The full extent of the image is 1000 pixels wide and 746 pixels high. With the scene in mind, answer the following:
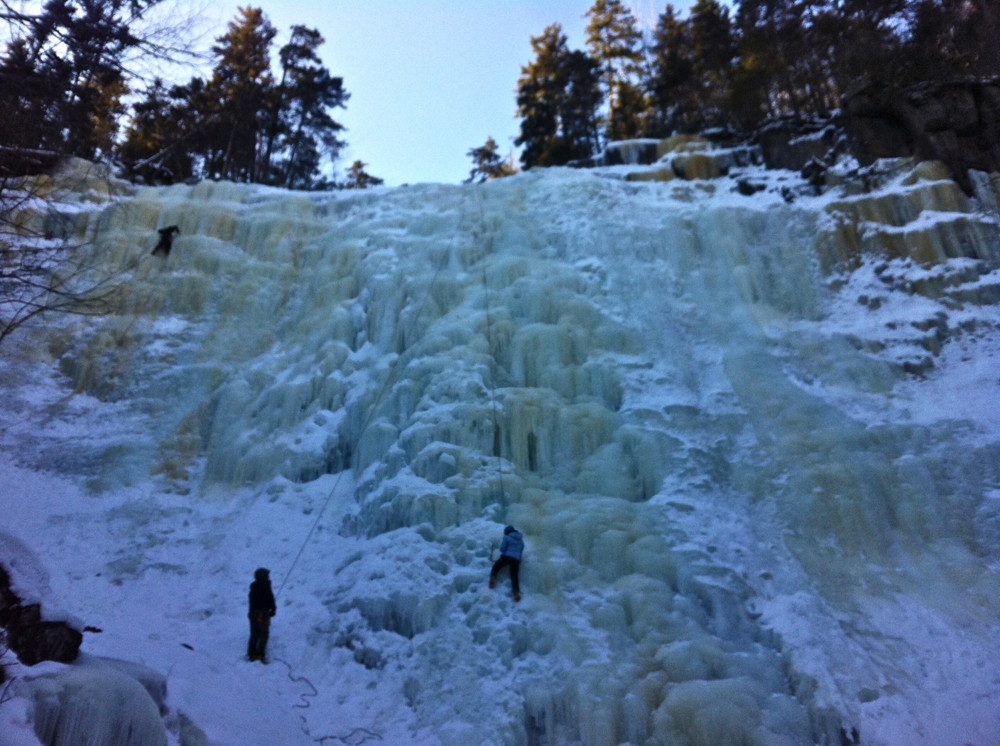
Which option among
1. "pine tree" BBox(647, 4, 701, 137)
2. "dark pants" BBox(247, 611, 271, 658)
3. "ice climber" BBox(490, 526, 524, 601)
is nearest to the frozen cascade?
"ice climber" BBox(490, 526, 524, 601)

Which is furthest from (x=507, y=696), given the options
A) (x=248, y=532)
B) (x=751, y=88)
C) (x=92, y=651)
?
(x=751, y=88)

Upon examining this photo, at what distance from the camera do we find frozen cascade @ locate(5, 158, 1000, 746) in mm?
6895

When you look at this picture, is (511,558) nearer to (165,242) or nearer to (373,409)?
(373,409)

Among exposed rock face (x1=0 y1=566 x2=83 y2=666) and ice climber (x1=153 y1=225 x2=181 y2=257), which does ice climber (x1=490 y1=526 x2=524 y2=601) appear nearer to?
exposed rock face (x1=0 y1=566 x2=83 y2=666)

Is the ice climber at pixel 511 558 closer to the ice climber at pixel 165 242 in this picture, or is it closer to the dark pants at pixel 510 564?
the dark pants at pixel 510 564

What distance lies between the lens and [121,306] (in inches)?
510

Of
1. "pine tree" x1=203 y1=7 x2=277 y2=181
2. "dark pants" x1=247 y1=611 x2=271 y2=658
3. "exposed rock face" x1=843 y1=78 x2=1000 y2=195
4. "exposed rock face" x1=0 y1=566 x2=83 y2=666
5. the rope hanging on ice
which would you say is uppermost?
"pine tree" x1=203 y1=7 x2=277 y2=181

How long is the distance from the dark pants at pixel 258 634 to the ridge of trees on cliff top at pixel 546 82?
4548 mm

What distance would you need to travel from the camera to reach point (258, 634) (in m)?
7.19

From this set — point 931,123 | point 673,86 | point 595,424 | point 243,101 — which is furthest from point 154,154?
point 931,123

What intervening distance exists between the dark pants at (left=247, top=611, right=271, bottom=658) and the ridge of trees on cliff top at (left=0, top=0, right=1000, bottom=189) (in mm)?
4548

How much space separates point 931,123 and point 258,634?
47.4 ft

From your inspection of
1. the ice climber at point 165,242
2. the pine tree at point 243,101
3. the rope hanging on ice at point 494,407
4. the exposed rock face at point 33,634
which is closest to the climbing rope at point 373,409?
the rope hanging on ice at point 494,407

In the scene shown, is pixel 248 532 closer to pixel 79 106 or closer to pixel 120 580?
pixel 120 580
